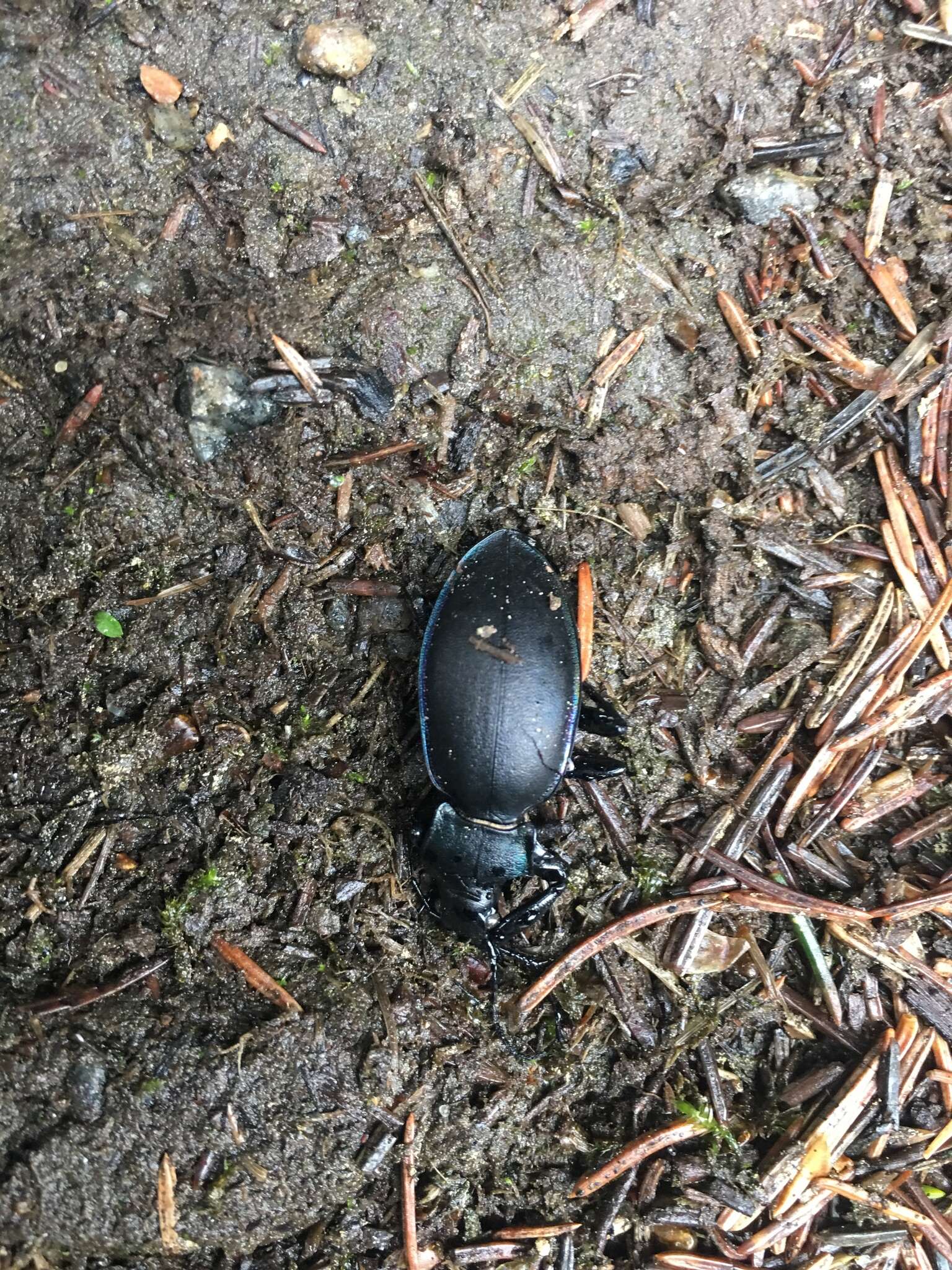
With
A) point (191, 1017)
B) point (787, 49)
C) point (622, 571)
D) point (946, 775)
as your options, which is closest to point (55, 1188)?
point (191, 1017)

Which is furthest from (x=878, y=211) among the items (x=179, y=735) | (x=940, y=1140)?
(x=940, y=1140)

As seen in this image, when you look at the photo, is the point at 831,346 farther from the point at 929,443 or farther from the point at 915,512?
the point at 915,512

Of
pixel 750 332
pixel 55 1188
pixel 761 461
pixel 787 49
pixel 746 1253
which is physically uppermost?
pixel 787 49

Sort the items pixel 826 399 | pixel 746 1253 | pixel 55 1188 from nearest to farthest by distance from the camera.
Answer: pixel 55 1188 → pixel 746 1253 → pixel 826 399

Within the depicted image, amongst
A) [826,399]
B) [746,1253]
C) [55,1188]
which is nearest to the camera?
[55,1188]

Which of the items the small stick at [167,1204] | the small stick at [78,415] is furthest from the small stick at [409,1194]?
the small stick at [78,415]

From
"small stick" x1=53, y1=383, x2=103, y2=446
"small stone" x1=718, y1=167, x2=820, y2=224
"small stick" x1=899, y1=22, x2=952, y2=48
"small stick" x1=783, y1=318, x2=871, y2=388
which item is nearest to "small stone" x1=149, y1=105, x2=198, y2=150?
"small stick" x1=53, y1=383, x2=103, y2=446

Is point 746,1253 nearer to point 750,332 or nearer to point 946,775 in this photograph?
point 946,775
